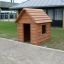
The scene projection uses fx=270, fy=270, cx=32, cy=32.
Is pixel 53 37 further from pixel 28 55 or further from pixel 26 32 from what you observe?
pixel 28 55

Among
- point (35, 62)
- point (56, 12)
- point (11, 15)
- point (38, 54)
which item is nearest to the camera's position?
point (35, 62)

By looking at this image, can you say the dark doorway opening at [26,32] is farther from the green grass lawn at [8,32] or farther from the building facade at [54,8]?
the building facade at [54,8]

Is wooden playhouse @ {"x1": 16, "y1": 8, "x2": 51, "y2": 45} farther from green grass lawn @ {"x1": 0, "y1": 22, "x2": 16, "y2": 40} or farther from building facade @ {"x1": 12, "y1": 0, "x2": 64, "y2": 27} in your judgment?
building facade @ {"x1": 12, "y1": 0, "x2": 64, "y2": 27}

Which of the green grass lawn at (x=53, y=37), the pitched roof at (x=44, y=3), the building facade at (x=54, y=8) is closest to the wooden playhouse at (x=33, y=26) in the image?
the green grass lawn at (x=53, y=37)

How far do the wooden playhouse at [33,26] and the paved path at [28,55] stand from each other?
125cm

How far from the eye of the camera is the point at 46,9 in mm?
31109

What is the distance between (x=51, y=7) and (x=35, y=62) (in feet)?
64.3

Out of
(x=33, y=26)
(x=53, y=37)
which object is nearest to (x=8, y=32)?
(x=53, y=37)

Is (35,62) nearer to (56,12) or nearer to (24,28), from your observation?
(24,28)

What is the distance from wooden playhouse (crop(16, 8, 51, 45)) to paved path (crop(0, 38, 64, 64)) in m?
1.25

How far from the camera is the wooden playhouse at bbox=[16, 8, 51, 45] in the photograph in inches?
602

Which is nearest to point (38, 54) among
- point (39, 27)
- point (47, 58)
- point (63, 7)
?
point (47, 58)

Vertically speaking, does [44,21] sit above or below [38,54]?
above

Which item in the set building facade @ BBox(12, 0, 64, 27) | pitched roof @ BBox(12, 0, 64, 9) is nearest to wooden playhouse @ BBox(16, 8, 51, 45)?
building facade @ BBox(12, 0, 64, 27)
